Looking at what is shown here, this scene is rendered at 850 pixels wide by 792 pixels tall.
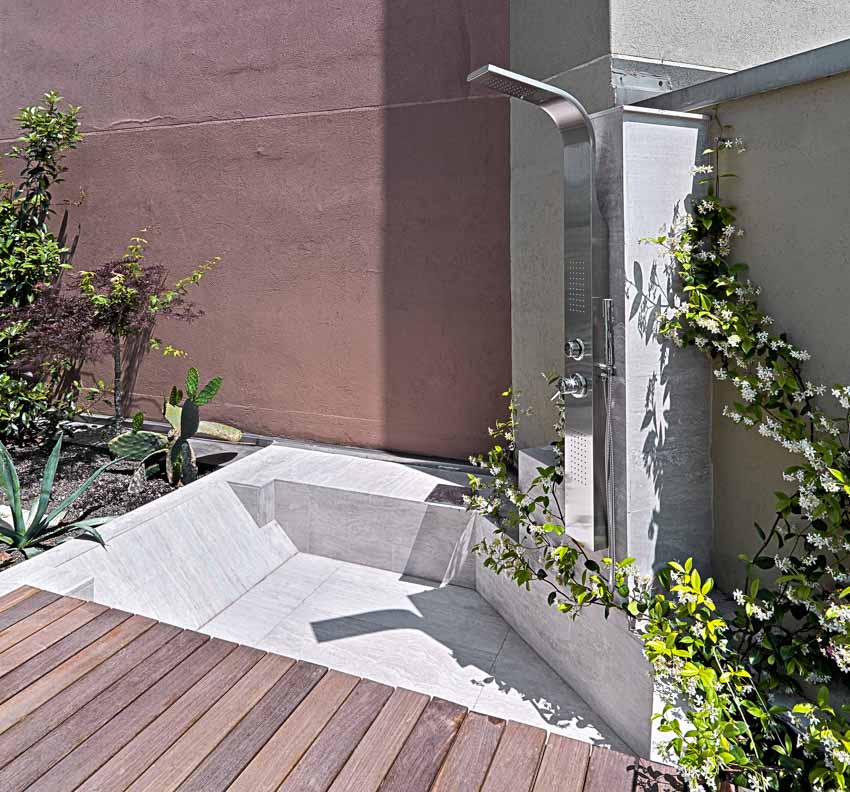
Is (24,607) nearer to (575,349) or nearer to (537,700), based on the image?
(537,700)

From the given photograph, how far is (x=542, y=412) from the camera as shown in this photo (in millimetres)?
3305

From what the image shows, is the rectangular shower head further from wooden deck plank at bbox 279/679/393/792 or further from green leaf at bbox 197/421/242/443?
green leaf at bbox 197/421/242/443

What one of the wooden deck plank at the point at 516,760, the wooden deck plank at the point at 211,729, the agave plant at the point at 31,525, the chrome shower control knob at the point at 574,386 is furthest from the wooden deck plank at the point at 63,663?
the chrome shower control knob at the point at 574,386

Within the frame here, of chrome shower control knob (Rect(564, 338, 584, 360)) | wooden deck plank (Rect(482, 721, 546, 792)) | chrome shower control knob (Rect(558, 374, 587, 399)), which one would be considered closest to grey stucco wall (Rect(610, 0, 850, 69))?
chrome shower control knob (Rect(564, 338, 584, 360))

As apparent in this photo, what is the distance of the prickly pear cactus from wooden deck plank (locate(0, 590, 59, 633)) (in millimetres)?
1510

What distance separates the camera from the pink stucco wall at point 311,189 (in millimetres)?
3914

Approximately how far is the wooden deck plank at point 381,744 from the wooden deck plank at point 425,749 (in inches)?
0.7

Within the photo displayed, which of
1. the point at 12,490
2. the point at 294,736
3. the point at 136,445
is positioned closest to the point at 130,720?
the point at 294,736

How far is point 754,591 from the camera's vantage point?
6.44ft

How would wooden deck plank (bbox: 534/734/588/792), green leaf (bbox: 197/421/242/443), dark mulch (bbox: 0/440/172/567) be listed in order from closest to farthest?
wooden deck plank (bbox: 534/734/588/792), dark mulch (bbox: 0/440/172/567), green leaf (bbox: 197/421/242/443)

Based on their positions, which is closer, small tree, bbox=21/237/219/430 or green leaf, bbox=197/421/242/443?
small tree, bbox=21/237/219/430

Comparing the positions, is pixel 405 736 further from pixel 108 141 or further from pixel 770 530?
pixel 108 141

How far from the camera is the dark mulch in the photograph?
136 inches

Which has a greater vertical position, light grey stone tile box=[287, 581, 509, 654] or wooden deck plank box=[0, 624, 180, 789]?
wooden deck plank box=[0, 624, 180, 789]
